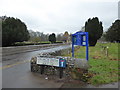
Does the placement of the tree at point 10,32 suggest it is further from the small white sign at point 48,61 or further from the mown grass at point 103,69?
the small white sign at point 48,61

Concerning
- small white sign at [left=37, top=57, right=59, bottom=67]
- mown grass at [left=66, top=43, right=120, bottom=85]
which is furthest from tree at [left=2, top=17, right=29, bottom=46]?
small white sign at [left=37, top=57, right=59, bottom=67]

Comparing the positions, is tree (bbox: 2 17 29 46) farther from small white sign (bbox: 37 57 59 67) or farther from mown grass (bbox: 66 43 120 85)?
small white sign (bbox: 37 57 59 67)

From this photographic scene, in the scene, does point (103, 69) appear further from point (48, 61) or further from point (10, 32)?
point (10, 32)

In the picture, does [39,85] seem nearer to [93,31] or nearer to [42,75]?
[42,75]

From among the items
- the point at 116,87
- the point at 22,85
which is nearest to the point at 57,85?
the point at 22,85

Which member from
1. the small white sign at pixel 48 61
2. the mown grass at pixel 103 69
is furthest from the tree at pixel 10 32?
the small white sign at pixel 48 61

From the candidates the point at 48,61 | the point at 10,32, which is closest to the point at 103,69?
the point at 48,61

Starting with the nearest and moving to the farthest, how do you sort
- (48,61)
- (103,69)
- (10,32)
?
(48,61), (103,69), (10,32)

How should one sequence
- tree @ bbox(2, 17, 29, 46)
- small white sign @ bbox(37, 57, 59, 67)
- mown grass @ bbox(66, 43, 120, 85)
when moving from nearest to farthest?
mown grass @ bbox(66, 43, 120, 85) → small white sign @ bbox(37, 57, 59, 67) → tree @ bbox(2, 17, 29, 46)

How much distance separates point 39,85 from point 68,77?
4.79 feet

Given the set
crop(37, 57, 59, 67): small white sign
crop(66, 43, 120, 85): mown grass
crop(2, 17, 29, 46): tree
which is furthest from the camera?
crop(2, 17, 29, 46): tree

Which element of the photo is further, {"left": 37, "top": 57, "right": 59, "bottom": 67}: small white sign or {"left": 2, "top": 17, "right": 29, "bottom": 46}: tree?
{"left": 2, "top": 17, "right": 29, "bottom": 46}: tree

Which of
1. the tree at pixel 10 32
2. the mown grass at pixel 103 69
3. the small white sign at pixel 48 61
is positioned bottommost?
the mown grass at pixel 103 69

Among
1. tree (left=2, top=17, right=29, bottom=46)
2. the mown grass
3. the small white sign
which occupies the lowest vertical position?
the mown grass
